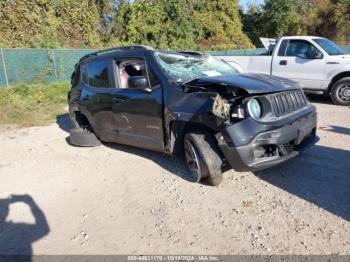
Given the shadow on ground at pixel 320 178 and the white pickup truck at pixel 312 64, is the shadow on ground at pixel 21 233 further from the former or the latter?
the white pickup truck at pixel 312 64

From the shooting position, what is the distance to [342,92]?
27.9ft

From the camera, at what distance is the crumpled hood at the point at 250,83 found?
3.85m

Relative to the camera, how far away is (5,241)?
3.23 meters

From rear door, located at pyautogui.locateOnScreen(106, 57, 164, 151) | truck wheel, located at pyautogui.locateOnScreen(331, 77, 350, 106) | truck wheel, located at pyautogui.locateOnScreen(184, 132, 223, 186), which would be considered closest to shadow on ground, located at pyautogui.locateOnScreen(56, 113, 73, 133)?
rear door, located at pyautogui.locateOnScreen(106, 57, 164, 151)

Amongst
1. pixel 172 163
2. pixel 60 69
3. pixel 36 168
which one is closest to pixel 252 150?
A: pixel 172 163

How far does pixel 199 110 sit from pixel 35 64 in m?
11.6

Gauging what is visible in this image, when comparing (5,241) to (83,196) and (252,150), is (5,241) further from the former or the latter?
(252,150)

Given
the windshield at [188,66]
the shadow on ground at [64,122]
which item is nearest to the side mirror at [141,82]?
the windshield at [188,66]

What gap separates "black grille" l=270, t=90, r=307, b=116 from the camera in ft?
12.8

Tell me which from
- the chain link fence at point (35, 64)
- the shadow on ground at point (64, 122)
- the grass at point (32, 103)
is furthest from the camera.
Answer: the chain link fence at point (35, 64)

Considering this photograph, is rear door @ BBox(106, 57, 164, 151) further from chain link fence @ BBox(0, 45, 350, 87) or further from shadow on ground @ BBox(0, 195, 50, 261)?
chain link fence @ BBox(0, 45, 350, 87)

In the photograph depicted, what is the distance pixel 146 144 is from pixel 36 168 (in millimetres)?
1890

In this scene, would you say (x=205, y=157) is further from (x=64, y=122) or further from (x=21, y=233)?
(x=64, y=122)

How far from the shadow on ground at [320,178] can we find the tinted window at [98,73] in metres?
2.92
